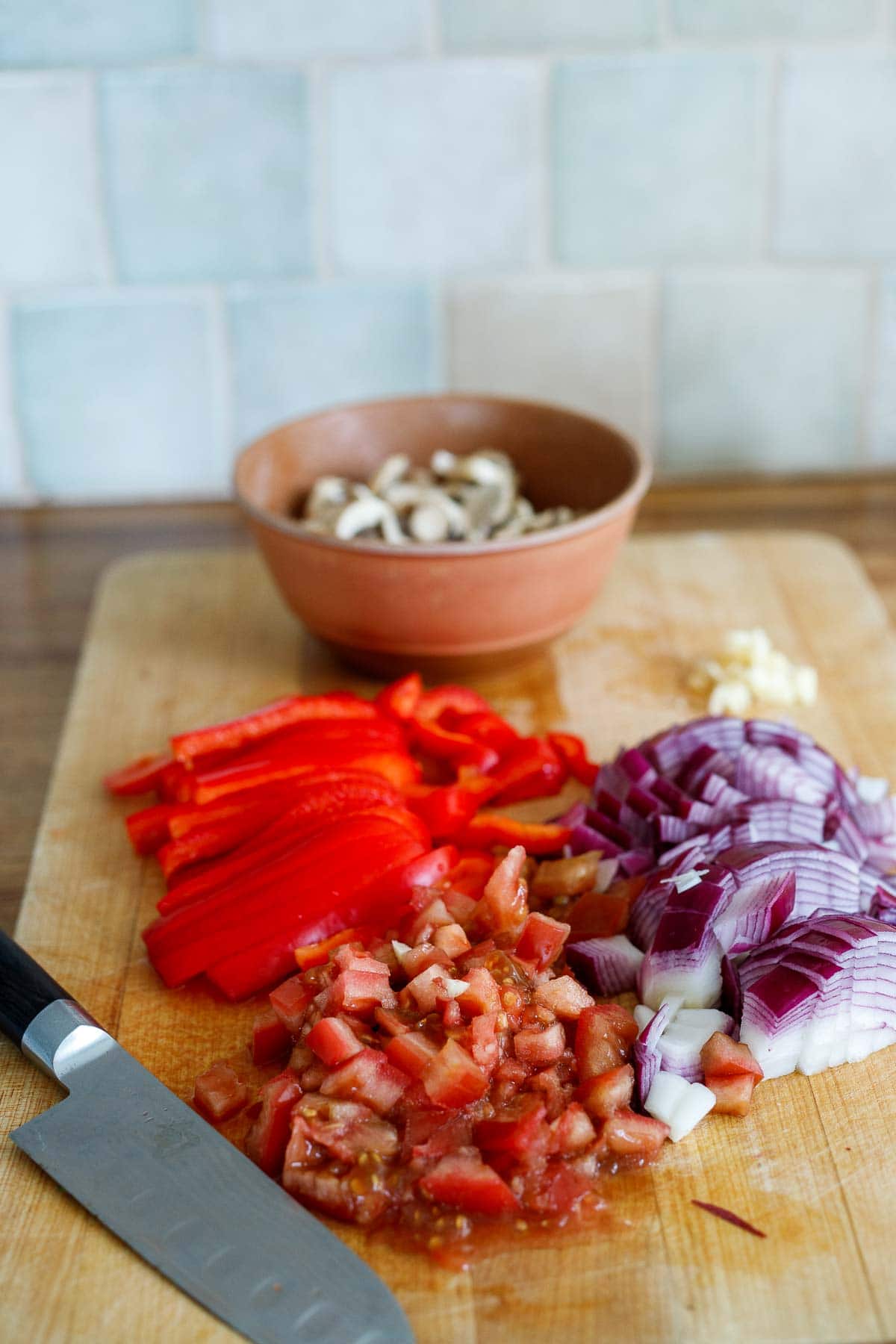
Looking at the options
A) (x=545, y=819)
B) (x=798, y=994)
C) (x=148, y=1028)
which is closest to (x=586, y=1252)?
(x=798, y=994)

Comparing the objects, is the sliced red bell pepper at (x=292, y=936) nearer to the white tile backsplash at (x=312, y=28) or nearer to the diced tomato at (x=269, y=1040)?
the diced tomato at (x=269, y=1040)

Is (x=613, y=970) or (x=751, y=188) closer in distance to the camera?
(x=613, y=970)

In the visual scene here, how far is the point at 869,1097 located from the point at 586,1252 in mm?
392

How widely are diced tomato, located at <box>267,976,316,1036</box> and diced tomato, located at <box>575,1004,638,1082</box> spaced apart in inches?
12.5

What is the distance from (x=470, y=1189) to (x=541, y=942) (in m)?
0.34

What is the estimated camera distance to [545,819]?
6.78ft

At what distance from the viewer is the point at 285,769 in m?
2.02

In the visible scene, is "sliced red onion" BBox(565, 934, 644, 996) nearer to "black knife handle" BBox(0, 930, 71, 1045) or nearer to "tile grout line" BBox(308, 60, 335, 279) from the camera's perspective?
"black knife handle" BBox(0, 930, 71, 1045)

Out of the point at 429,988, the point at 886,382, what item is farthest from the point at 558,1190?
the point at 886,382

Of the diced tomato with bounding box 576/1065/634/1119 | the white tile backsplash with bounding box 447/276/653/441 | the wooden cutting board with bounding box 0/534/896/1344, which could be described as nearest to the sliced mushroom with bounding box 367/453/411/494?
the wooden cutting board with bounding box 0/534/896/1344

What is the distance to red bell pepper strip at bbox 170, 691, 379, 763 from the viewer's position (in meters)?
2.08

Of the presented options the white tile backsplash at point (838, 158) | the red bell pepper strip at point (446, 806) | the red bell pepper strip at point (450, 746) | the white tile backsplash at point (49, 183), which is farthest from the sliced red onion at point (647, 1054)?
the white tile backsplash at point (49, 183)

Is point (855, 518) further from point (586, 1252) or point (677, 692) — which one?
point (586, 1252)

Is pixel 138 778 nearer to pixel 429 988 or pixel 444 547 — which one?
pixel 444 547
